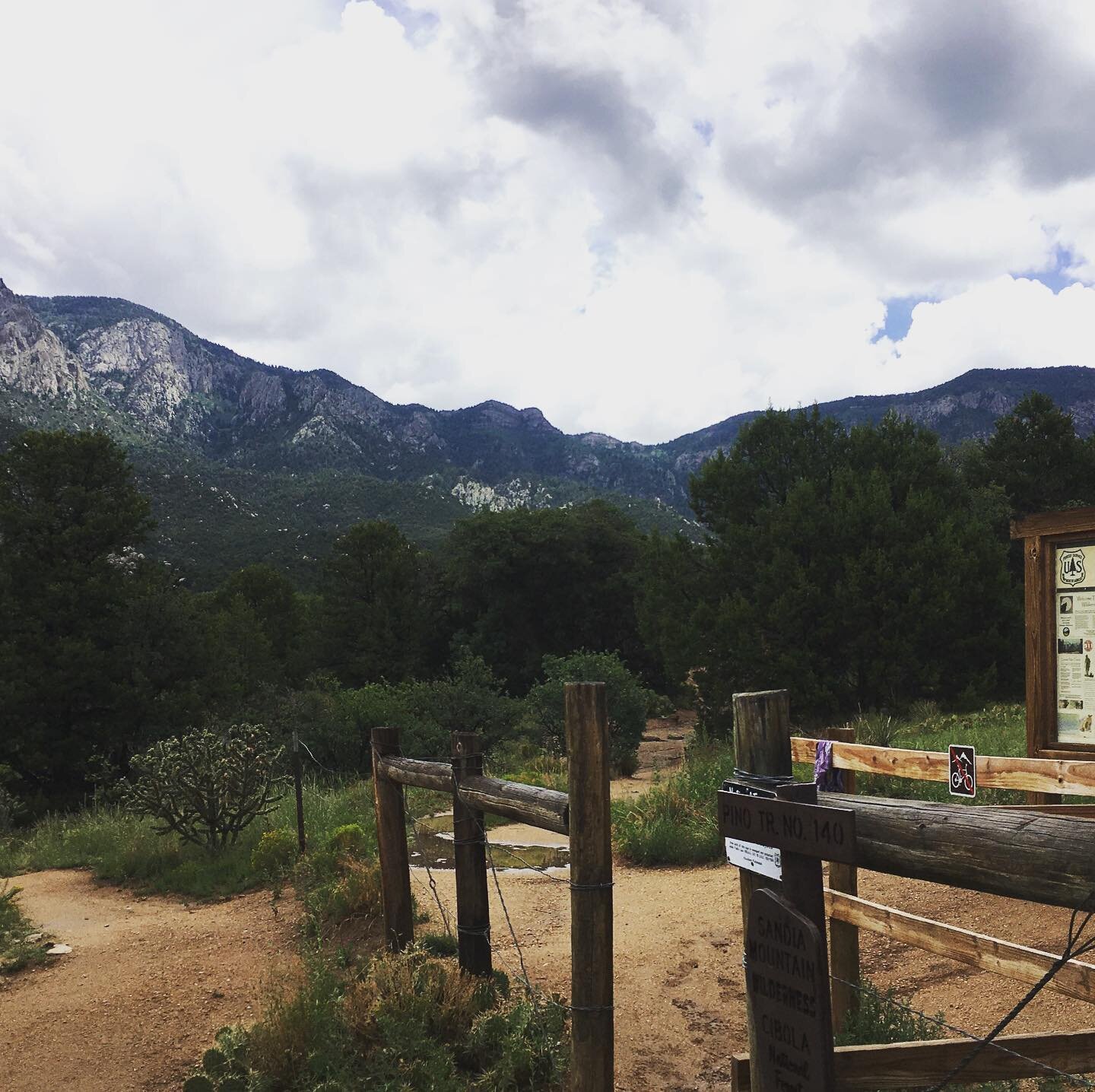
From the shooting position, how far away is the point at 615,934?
6543 millimetres

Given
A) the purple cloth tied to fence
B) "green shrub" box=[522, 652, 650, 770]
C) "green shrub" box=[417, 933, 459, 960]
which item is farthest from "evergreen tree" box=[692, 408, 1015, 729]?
the purple cloth tied to fence

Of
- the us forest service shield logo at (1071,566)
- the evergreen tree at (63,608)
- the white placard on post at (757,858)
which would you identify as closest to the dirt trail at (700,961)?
the us forest service shield logo at (1071,566)

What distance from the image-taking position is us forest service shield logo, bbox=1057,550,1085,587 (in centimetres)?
598

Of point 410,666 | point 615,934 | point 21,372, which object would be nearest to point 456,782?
point 615,934

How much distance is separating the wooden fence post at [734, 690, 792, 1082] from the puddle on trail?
6.55 meters

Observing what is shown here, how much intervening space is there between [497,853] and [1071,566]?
20.6 feet

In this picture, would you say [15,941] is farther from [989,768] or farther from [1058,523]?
[1058,523]

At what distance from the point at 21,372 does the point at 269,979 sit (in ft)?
340

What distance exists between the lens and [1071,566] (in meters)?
6.03

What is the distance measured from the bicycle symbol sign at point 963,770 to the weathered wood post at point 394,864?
10.5 ft

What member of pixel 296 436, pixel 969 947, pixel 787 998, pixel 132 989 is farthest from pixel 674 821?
pixel 296 436

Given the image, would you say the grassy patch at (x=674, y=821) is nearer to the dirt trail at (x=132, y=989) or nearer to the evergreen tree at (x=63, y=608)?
the dirt trail at (x=132, y=989)

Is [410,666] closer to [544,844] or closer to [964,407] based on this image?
[544,844]

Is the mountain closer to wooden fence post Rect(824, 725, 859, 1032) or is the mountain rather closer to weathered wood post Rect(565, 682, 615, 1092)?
wooden fence post Rect(824, 725, 859, 1032)
